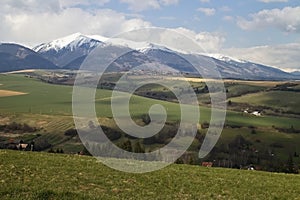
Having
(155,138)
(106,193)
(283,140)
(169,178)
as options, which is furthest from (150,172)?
(283,140)

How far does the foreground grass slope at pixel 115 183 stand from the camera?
21.9 m

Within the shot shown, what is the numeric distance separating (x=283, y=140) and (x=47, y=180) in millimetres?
177404

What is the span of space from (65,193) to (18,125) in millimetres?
179724

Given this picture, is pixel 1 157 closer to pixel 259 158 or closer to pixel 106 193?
pixel 106 193

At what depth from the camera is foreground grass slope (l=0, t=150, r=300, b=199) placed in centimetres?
2188

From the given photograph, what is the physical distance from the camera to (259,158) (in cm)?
15050

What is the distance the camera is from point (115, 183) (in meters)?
24.4

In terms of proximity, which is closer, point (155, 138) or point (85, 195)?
point (85, 195)

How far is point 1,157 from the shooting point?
28.8 metres

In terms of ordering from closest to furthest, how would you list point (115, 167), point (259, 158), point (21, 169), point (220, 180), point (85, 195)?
point (85, 195) → point (21, 169) → point (220, 180) → point (115, 167) → point (259, 158)

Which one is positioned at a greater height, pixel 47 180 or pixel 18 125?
pixel 47 180

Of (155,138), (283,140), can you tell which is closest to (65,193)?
(155,138)

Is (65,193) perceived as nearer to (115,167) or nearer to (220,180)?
(115,167)

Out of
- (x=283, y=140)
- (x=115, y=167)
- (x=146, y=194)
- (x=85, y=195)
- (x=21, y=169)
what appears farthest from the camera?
(x=283, y=140)
